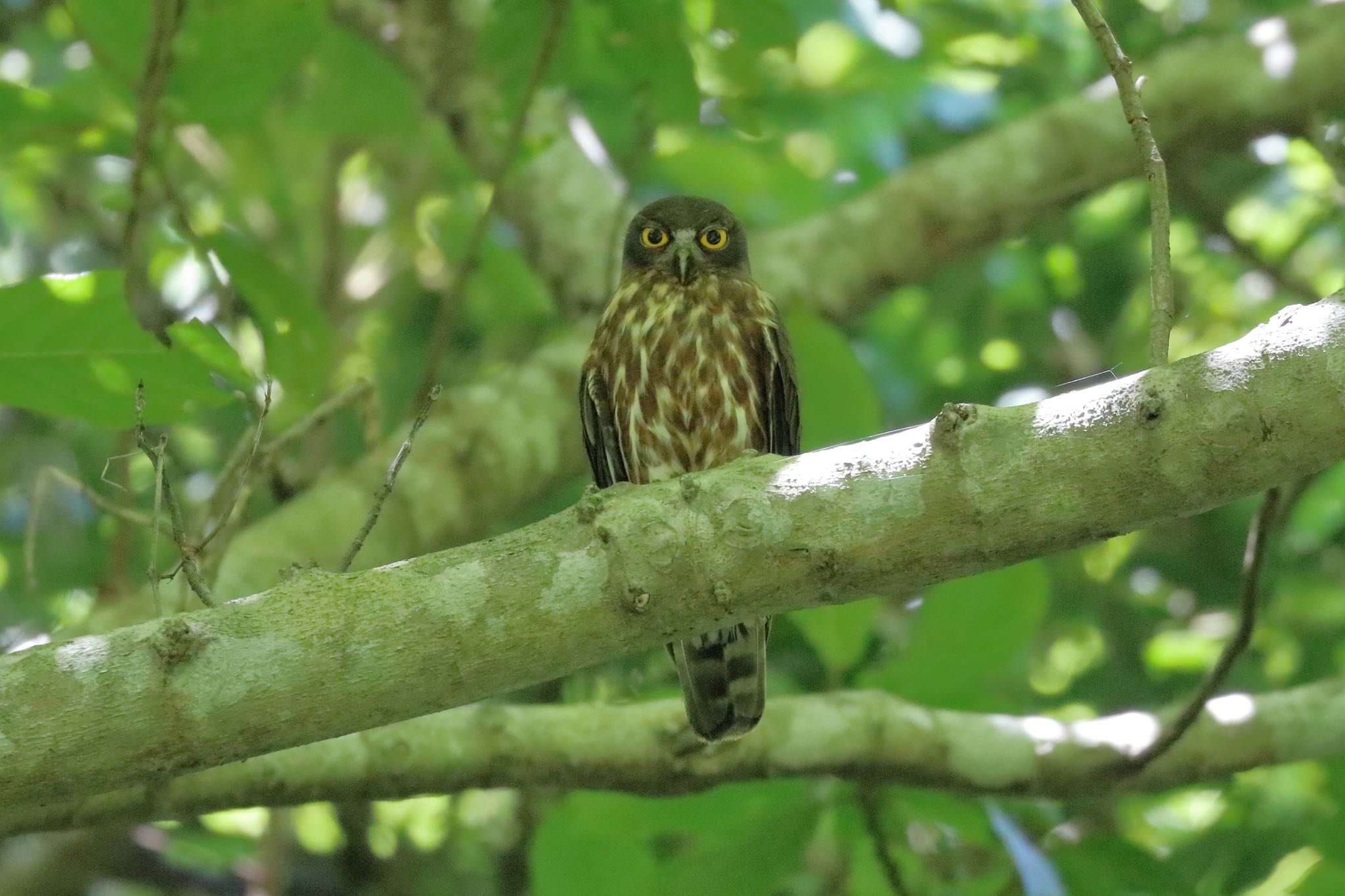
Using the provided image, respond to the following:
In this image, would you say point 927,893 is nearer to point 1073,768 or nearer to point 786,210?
point 1073,768

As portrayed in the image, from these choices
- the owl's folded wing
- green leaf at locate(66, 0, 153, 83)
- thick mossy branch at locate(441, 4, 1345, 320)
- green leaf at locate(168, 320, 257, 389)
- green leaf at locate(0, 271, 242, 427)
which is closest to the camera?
green leaf at locate(0, 271, 242, 427)

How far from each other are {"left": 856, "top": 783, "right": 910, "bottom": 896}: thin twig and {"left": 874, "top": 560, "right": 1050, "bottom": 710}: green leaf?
0.30 m

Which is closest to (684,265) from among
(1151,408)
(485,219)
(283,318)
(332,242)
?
(485,219)

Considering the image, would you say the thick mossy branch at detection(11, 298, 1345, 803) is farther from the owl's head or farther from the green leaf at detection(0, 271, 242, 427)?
the owl's head

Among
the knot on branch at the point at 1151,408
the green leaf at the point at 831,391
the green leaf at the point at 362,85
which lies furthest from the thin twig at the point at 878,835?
the green leaf at the point at 362,85

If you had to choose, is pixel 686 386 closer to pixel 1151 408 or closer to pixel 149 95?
pixel 149 95

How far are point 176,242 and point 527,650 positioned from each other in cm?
337

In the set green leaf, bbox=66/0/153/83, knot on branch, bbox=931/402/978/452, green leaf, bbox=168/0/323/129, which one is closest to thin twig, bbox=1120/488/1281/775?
knot on branch, bbox=931/402/978/452

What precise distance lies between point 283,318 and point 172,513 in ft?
5.04

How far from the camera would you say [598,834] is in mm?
3564

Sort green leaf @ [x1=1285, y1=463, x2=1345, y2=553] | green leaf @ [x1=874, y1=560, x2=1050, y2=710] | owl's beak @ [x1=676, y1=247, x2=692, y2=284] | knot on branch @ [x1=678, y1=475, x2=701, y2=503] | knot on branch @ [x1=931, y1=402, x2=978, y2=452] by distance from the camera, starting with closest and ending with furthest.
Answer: knot on branch @ [x1=931, y1=402, x2=978, y2=452] < knot on branch @ [x1=678, y1=475, x2=701, y2=503] < green leaf @ [x1=874, y1=560, x2=1050, y2=710] < owl's beak @ [x1=676, y1=247, x2=692, y2=284] < green leaf @ [x1=1285, y1=463, x2=1345, y2=553]

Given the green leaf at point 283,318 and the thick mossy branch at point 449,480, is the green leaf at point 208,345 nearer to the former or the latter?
the green leaf at point 283,318

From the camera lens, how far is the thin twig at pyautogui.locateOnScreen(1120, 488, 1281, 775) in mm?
3369

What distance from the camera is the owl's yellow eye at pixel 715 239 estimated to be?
5027 mm
